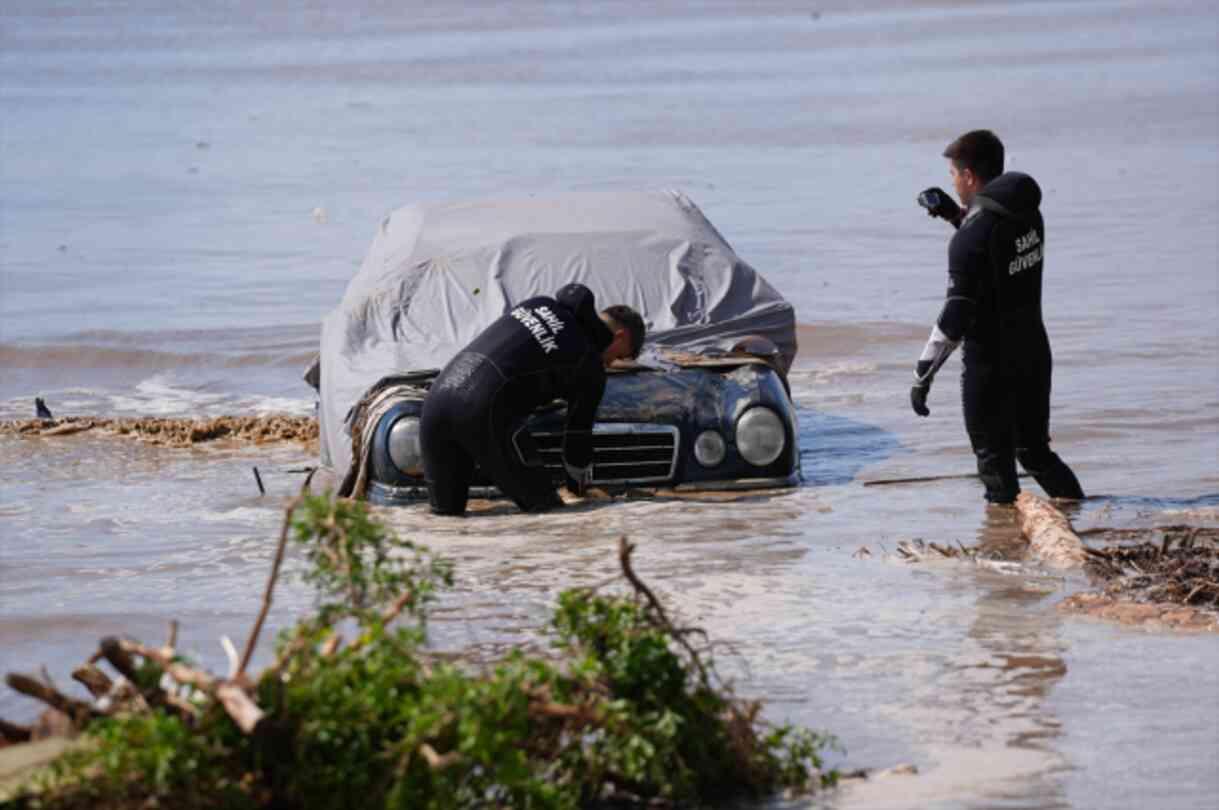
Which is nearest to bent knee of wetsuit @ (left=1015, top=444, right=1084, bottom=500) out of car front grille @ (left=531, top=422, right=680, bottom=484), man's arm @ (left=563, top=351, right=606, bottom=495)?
car front grille @ (left=531, top=422, right=680, bottom=484)

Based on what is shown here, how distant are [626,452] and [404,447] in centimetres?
101

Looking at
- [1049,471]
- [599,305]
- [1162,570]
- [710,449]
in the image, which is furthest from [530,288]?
[1162,570]

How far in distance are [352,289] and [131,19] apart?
167 ft

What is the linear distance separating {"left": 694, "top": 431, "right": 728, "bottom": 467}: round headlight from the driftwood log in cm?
140

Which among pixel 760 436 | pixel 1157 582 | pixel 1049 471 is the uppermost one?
pixel 760 436

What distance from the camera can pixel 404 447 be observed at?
32.3ft

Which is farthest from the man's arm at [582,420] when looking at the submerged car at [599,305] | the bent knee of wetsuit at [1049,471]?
the bent knee of wetsuit at [1049,471]

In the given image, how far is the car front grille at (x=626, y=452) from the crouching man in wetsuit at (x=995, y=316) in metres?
1.17

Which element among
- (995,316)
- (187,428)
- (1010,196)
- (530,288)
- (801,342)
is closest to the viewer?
(1010,196)

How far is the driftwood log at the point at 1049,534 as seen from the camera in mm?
8516

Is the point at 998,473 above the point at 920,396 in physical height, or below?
below

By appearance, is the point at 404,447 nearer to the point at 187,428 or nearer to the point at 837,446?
the point at 837,446

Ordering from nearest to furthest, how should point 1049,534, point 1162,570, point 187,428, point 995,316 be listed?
point 1162,570, point 1049,534, point 995,316, point 187,428

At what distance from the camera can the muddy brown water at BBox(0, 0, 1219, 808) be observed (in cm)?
709
